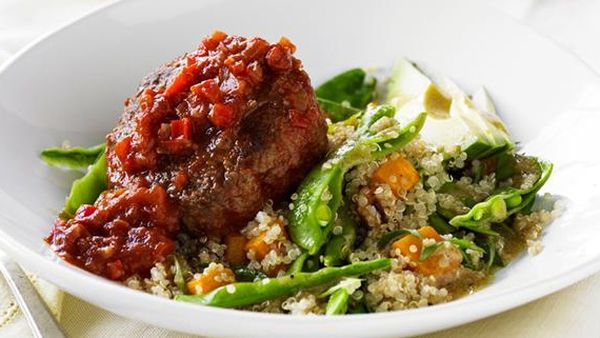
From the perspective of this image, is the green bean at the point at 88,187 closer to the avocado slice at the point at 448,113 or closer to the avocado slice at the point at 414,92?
the avocado slice at the point at 448,113

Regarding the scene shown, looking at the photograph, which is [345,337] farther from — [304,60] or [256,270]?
[304,60]

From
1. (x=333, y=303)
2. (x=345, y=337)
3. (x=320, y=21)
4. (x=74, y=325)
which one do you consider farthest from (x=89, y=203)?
(x=320, y=21)

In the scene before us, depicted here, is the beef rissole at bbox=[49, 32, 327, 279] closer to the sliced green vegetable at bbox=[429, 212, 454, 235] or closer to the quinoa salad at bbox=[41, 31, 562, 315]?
the quinoa salad at bbox=[41, 31, 562, 315]

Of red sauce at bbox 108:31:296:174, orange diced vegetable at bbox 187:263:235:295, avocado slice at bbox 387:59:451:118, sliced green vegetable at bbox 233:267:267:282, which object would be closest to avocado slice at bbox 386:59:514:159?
avocado slice at bbox 387:59:451:118

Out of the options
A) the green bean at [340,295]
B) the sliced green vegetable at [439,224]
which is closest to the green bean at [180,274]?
the green bean at [340,295]

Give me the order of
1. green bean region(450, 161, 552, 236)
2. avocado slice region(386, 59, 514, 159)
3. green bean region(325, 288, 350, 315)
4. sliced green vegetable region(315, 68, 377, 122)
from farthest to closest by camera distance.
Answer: sliced green vegetable region(315, 68, 377, 122)
avocado slice region(386, 59, 514, 159)
green bean region(450, 161, 552, 236)
green bean region(325, 288, 350, 315)
